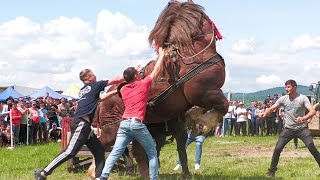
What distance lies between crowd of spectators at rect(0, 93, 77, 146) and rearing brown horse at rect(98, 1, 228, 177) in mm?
11030

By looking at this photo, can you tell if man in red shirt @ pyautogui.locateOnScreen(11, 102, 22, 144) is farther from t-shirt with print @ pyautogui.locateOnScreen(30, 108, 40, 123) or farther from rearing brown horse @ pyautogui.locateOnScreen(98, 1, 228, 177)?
rearing brown horse @ pyautogui.locateOnScreen(98, 1, 228, 177)

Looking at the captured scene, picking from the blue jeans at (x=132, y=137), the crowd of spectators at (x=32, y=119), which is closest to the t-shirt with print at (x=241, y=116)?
the crowd of spectators at (x=32, y=119)

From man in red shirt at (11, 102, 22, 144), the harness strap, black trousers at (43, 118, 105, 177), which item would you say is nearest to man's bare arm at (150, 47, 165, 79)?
the harness strap

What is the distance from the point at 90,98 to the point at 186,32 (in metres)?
1.72

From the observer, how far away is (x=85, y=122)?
7855mm

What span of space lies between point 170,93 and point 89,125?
129cm

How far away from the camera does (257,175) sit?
32.0 feet

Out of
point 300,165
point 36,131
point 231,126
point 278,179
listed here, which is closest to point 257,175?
point 278,179

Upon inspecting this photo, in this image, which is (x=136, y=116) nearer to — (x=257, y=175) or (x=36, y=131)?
(x=257, y=175)

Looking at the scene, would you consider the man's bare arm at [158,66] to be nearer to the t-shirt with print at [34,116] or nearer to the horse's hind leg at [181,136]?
the horse's hind leg at [181,136]

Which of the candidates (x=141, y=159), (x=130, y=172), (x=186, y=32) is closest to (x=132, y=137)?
(x=141, y=159)

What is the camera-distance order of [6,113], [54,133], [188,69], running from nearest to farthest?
[188,69] < [6,113] < [54,133]

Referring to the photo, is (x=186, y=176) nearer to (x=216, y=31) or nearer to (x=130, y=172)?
(x=130, y=172)

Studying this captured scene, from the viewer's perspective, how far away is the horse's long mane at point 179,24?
7.84 metres
